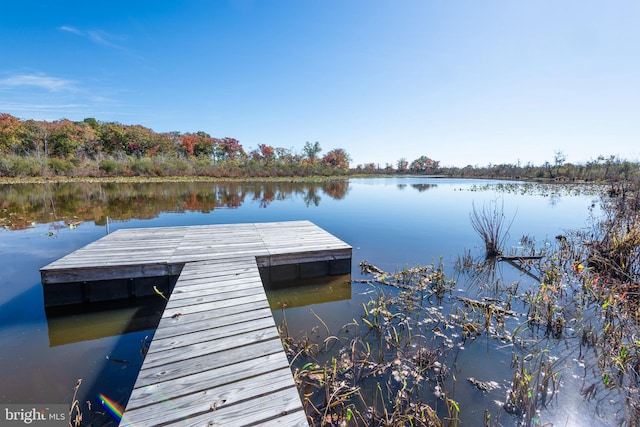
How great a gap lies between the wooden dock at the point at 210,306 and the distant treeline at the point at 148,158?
942 inches

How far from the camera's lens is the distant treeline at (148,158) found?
80.7ft

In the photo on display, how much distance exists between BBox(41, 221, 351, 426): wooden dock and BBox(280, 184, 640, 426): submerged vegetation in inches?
24.6

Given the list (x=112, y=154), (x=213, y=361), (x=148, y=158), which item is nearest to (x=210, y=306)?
(x=213, y=361)

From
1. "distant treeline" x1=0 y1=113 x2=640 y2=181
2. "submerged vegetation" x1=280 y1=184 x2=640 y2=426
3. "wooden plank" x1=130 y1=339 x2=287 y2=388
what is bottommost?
"submerged vegetation" x1=280 y1=184 x2=640 y2=426

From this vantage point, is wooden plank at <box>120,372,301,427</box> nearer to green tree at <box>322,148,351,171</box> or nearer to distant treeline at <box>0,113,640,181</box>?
distant treeline at <box>0,113,640,181</box>

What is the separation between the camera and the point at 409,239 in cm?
732

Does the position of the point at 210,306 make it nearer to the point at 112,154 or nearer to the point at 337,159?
the point at 112,154

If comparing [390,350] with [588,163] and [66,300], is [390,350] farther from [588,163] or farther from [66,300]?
[588,163]

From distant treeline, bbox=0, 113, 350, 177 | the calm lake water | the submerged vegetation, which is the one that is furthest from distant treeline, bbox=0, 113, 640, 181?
the submerged vegetation

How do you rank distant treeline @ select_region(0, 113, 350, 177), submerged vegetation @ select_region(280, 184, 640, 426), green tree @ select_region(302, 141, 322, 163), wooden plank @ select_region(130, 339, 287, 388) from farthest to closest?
green tree @ select_region(302, 141, 322, 163) < distant treeline @ select_region(0, 113, 350, 177) < submerged vegetation @ select_region(280, 184, 640, 426) < wooden plank @ select_region(130, 339, 287, 388)

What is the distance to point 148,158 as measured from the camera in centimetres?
3131

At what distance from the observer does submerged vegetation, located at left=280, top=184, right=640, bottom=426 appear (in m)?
2.15

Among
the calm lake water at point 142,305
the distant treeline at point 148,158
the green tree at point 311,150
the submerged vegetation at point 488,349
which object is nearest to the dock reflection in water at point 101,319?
the calm lake water at point 142,305

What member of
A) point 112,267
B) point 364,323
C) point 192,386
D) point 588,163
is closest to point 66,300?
point 112,267
